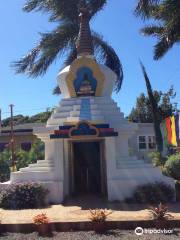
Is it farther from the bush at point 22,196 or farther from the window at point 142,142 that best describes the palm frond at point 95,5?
the window at point 142,142

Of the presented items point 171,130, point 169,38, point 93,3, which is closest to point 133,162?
point 169,38

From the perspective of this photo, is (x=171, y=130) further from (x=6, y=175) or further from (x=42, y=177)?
(x=42, y=177)

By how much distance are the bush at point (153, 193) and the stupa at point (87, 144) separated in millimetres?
322

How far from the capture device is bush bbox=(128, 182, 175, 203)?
39.9 ft

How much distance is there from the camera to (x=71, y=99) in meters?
14.3

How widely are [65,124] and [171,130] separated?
1035cm

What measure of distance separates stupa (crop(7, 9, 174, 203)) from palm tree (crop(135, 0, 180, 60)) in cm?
273

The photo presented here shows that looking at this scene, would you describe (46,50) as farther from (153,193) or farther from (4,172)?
(153,193)

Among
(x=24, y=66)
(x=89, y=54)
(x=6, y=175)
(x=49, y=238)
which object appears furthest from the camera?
(x=24, y=66)

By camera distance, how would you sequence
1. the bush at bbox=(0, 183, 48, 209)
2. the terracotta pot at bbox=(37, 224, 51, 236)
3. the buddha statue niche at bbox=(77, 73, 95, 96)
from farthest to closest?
1. the buddha statue niche at bbox=(77, 73, 95, 96)
2. the bush at bbox=(0, 183, 48, 209)
3. the terracotta pot at bbox=(37, 224, 51, 236)

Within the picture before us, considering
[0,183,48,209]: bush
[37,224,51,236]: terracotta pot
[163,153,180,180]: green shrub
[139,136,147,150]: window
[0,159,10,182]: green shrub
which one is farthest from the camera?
[139,136,147,150]: window

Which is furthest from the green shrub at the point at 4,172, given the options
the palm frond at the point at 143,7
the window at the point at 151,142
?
the window at the point at 151,142

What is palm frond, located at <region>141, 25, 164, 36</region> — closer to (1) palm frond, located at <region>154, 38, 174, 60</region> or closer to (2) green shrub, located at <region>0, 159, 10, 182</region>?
(1) palm frond, located at <region>154, 38, 174, 60</region>

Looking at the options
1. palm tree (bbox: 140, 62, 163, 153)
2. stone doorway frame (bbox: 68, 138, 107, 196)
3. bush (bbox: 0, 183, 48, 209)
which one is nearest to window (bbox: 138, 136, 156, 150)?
palm tree (bbox: 140, 62, 163, 153)
